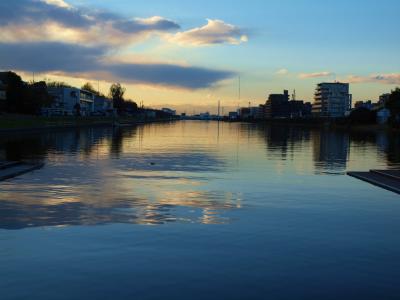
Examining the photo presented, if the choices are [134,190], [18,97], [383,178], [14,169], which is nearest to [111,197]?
[134,190]

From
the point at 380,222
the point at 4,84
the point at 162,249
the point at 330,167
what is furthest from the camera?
the point at 4,84

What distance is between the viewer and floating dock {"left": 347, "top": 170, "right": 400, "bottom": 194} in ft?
74.7

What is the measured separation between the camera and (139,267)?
10.4 meters

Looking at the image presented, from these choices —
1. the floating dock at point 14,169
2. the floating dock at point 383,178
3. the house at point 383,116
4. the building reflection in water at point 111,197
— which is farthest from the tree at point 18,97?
the house at point 383,116

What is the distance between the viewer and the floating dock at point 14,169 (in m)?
24.8

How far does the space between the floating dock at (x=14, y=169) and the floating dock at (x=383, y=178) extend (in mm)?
18222

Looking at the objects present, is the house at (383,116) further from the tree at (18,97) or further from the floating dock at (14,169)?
the floating dock at (14,169)

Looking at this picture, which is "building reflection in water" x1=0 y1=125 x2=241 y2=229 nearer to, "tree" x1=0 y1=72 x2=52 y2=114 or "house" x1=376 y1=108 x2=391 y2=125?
"tree" x1=0 y1=72 x2=52 y2=114

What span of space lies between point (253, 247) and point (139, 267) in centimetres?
315

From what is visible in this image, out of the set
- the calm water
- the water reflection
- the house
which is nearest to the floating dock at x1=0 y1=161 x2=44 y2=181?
the water reflection

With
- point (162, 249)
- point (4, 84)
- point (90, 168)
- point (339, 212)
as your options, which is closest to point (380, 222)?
point (339, 212)

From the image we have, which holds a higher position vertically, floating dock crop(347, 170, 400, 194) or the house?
the house

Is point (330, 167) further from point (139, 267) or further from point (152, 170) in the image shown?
point (139, 267)

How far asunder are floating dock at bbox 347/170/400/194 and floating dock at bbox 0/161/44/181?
18222 millimetres
